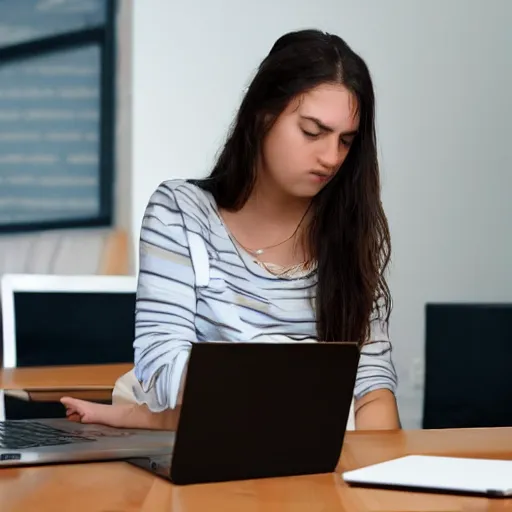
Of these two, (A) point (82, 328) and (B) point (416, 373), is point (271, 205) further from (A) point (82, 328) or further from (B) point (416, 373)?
(B) point (416, 373)

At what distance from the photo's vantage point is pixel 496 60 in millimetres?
4902

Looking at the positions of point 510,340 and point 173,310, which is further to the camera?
point 510,340

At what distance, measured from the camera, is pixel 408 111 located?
4.86 metres

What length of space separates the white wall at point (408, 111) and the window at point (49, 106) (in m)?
0.37

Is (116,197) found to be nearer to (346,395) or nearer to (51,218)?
(51,218)

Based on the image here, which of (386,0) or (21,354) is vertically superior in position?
(386,0)

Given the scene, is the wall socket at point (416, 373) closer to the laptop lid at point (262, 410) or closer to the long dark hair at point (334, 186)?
the long dark hair at point (334, 186)

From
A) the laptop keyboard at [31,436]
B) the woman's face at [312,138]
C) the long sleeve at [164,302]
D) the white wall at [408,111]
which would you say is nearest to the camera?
the laptop keyboard at [31,436]

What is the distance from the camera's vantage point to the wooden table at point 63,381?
1916mm

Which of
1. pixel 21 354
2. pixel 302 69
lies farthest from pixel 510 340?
pixel 302 69

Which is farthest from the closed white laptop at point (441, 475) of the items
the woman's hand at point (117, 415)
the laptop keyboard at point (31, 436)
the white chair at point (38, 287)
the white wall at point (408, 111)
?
the white wall at point (408, 111)

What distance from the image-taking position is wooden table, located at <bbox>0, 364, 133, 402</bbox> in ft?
6.29

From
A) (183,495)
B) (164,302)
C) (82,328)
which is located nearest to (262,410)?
(183,495)

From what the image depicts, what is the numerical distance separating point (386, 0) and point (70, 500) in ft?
13.8
